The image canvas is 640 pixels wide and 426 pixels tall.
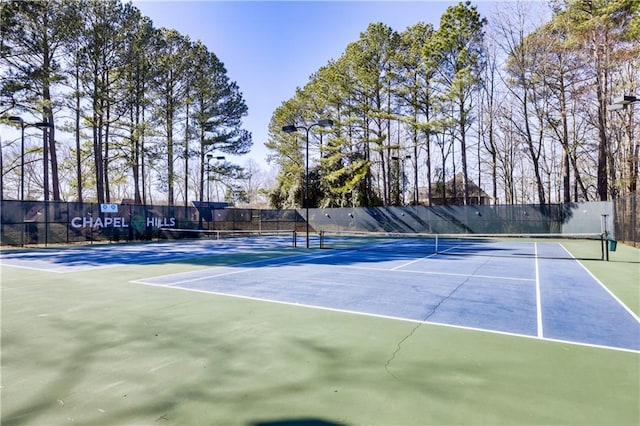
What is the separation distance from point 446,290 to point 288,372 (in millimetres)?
4546

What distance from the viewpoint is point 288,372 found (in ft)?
10.7

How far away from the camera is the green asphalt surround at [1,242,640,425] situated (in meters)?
2.58

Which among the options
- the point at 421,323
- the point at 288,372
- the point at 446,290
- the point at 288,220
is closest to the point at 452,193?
the point at 288,220

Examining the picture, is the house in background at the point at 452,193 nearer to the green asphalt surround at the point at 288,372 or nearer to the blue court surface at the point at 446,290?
the blue court surface at the point at 446,290

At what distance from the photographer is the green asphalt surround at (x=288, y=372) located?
102 inches

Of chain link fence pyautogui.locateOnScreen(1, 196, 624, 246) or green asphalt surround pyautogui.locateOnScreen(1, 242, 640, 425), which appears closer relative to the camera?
green asphalt surround pyautogui.locateOnScreen(1, 242, 640, 425)

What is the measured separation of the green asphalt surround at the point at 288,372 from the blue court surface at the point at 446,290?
572 millimetres

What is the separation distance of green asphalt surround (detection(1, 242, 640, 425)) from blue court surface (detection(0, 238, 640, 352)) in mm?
572

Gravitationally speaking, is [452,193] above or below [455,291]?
above

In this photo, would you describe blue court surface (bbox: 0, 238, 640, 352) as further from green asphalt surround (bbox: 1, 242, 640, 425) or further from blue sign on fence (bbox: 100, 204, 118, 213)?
blue sign on fence (bbox: 100, 204, 118, 213)

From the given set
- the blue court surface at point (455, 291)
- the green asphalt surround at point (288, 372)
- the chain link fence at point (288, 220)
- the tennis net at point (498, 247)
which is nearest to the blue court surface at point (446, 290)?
the blue court surface at point (455, 291)

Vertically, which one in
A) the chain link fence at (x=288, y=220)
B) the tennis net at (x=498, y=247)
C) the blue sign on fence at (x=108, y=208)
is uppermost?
the blue sign on fence at (x=108, y=208)

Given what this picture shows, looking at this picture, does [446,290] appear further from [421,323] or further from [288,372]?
[288,372]

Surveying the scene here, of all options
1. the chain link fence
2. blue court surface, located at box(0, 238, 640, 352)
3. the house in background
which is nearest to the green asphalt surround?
blue court surface, located at box(0, 238, 640, 352)
